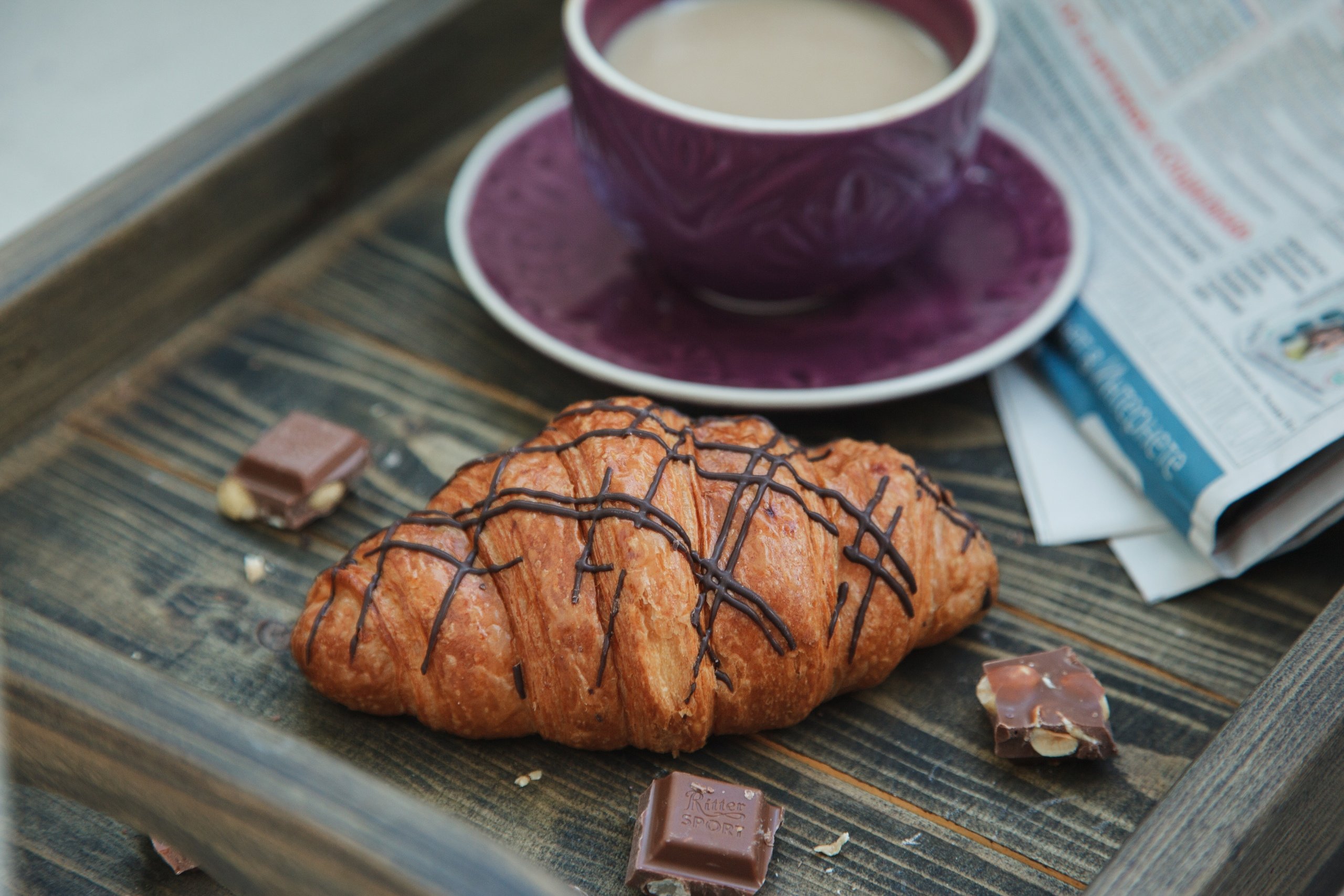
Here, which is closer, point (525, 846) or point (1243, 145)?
point (525, 846)

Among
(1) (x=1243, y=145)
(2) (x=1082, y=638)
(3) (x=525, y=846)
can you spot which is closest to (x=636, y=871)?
(3) (x=525, y=846)

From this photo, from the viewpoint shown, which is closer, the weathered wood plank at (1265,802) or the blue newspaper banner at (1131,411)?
the weathered wood plank at (1265,802)

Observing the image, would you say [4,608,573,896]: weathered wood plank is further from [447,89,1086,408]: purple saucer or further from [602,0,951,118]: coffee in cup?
[602,0,951,118]: coffee in cup

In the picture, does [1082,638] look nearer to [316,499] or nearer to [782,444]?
[782,444]

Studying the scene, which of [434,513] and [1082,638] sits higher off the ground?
[434,513]

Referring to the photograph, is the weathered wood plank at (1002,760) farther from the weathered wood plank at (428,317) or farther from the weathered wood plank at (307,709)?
the weathered wood plank at (428,317)

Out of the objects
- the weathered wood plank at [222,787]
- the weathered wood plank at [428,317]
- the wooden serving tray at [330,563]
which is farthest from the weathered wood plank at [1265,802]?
the weathered wood plank at [428,317]

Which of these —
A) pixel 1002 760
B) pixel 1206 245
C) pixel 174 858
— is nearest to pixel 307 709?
pixel 174 858
